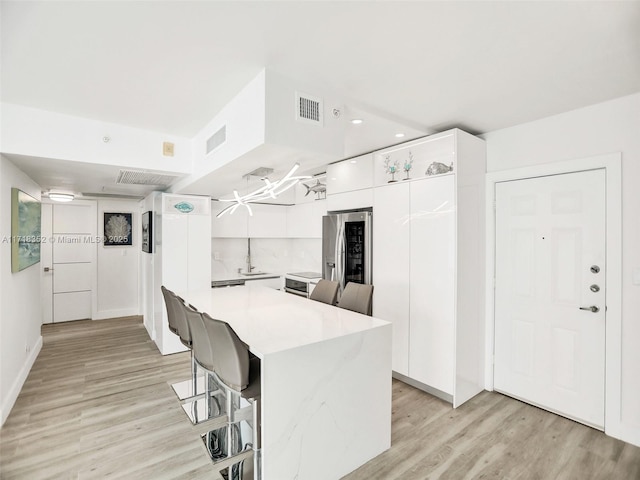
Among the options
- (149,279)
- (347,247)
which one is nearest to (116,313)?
(149,279)

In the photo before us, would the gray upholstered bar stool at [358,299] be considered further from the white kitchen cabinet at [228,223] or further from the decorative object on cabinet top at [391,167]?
the white kitchen cabinet at [228,223]

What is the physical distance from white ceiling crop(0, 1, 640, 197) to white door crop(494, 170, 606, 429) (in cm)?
75

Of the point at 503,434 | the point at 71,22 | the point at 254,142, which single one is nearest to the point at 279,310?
the point at 254,142

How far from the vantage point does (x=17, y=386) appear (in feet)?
10.1

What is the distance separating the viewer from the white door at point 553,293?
256cm

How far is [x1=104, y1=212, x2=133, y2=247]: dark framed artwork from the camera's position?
6.01m

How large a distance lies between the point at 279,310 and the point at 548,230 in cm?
240

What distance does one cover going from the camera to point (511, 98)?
2420mm

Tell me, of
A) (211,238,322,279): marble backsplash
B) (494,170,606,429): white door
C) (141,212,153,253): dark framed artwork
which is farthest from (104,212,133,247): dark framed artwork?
(494,170,606,429): white door

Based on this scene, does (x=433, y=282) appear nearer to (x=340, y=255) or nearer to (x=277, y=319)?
(x=340, y=255)

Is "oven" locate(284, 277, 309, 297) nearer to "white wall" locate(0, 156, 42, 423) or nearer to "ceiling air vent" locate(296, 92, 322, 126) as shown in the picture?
"ceiling air vent" locate(296, 92, 322, 126)

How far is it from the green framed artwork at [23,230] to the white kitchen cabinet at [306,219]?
332cm

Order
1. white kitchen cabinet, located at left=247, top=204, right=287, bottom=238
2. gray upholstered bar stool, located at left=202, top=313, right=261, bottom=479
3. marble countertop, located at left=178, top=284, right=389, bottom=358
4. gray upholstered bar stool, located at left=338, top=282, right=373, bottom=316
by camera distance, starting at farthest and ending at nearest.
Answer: white kitchen cabinet, located at left=247, top=204, right=287, bottom=238 → gray upholstered bar stool, located at left=338, top=282, right=373, bottom=316 → marble countertop, located at left=178, top=284, right=389, bottom=358 → gray upholstered bar stool, located at left=202, top=313, right=261, bottom=479

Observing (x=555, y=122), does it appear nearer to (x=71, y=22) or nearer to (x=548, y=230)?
(x=548, y=230)
